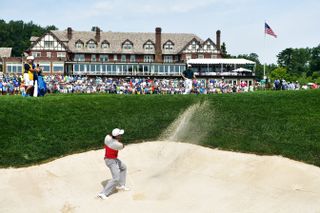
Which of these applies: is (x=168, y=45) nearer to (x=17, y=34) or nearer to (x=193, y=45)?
(x=193, y=45)

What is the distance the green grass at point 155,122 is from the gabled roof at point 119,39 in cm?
7475

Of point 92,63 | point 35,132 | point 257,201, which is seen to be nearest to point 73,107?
point 35,132

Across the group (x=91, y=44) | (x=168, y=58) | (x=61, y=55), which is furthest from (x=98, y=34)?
(x=168, y=58)

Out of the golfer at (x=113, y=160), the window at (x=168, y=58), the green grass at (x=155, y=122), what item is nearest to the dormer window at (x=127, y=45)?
the window at (x=168, y=58)

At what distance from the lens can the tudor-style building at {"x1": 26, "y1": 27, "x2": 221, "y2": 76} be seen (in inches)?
3580

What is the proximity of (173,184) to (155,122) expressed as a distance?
6406 millimetres

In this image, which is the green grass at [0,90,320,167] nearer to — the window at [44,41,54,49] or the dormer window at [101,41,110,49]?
the window at [44,41,54,49]

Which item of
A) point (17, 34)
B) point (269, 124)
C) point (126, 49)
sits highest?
point (17, 34)

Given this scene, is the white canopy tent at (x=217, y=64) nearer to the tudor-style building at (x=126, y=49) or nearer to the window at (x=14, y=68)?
the tudor-style building at (x=126, y=49)

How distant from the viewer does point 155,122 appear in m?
21.5

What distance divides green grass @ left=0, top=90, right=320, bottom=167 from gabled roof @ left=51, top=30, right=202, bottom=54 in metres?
74.7

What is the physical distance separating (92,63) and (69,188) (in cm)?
7540

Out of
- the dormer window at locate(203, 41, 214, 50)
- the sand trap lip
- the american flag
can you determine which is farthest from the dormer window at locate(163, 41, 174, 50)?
the sand trap lip

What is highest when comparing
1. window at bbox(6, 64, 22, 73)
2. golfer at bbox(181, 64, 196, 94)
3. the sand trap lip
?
window at bbox(6, 64, 22, 73)
